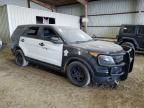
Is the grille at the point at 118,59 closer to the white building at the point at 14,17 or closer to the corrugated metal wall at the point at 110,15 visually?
the white building at the point at 14,17

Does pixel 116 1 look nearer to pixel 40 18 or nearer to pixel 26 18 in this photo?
pixel 40 18

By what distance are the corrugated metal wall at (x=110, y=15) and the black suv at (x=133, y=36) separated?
3701 millimetres

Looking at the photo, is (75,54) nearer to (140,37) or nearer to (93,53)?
(93,53)

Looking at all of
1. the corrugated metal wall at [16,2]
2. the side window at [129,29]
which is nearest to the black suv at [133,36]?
the side window at [129,29]

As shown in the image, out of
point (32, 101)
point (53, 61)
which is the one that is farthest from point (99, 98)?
point (53, 61)

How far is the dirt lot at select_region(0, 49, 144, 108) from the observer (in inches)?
122

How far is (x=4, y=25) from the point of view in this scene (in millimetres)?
9422

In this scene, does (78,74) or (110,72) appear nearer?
(110,72)

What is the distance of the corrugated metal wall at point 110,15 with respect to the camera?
12070 mm

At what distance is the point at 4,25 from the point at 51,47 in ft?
21.2

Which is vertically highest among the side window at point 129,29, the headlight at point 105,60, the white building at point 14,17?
the white building at point 14,17

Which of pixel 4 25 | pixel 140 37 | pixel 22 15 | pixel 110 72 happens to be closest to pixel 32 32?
pixel 110 72

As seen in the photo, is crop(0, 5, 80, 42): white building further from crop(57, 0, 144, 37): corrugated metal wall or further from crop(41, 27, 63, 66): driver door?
crop(41, 27, 63, 66): driver door

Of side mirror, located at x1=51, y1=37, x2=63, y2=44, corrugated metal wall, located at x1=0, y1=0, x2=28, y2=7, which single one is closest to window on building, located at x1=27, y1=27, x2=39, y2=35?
side mirror, located at x1=51, y1=37, x2=63, y2=44
